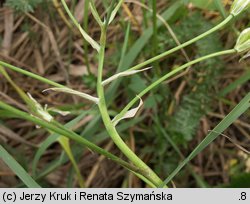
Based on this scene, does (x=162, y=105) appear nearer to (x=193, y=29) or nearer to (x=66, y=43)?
(x=193, y=29)

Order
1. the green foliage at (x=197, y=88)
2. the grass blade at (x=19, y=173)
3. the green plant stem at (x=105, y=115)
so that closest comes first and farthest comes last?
the green plant stem at (x=105, y=115), the grass blade at (x=19, y=173), the green foliage at (x=197, y=88)

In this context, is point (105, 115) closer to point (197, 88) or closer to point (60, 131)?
point (60, 131)

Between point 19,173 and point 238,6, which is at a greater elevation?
point 238,6

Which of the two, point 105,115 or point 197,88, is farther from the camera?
point 197,88

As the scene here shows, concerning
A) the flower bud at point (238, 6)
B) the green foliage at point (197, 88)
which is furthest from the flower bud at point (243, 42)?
the green foliage at point (197, 88)

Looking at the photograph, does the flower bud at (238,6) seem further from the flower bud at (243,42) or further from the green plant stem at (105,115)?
the green plant stem at (105,115)

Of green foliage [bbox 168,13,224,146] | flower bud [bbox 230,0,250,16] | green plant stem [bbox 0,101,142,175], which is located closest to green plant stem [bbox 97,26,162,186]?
green plant stem [bbox 0,101,142,175]

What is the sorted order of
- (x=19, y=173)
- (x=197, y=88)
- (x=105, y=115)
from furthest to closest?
1. (x=197, y=88)
2. (x=19, y=173)
3. (x=105, y=115)

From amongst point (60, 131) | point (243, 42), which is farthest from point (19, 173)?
point (243, 42)

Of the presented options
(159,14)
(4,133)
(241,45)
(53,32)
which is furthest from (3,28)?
(241,45)

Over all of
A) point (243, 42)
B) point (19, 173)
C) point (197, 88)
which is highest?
point (197, 88)

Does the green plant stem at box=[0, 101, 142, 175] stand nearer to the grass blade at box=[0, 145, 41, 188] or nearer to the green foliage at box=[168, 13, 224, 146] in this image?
the grass blade at box=[0, 145, 41, 188]

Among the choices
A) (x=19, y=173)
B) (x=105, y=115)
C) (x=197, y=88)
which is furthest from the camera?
(x=197, y=88)
